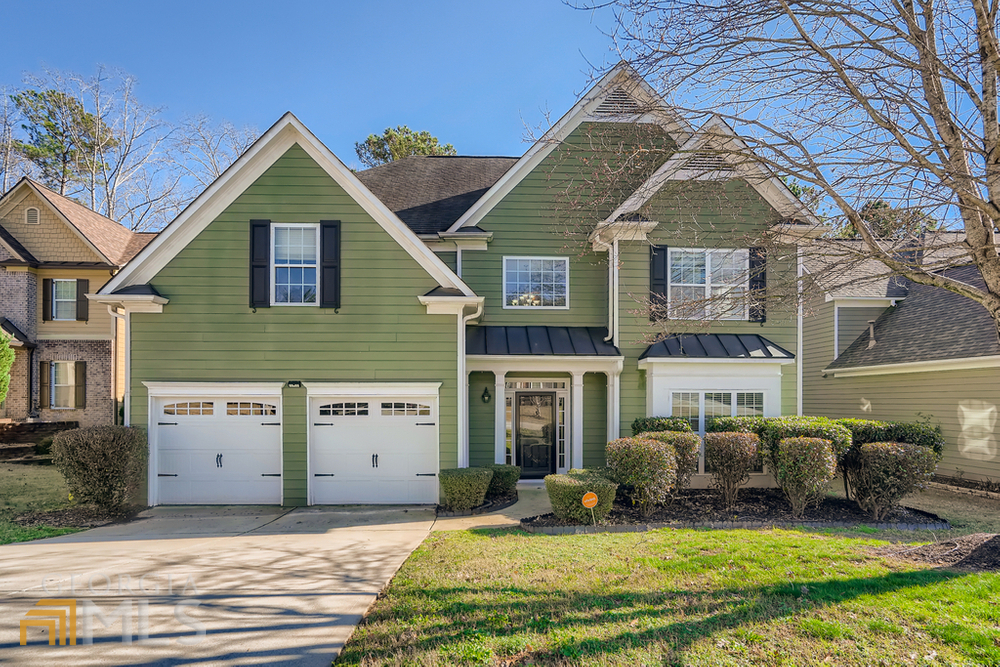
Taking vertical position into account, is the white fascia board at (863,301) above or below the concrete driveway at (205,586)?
above

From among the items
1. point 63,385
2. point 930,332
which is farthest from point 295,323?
point 930,332

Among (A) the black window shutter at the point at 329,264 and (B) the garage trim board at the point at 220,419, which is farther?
(A) the black window shutter at the point at 329,264

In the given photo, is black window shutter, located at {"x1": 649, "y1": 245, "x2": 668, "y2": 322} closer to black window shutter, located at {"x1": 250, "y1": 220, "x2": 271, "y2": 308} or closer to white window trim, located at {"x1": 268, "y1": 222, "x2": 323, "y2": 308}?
white window trim, located at {"x1": 268, "y1": 222, "x2": 323, "y2": 308}

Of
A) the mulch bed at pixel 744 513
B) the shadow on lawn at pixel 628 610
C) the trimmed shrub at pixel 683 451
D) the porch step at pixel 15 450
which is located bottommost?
the porch step at pixel 15 450

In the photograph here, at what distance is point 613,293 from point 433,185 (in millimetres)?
6336

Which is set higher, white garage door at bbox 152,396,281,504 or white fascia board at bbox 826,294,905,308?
white fascia board at bbox 826,294,905,308

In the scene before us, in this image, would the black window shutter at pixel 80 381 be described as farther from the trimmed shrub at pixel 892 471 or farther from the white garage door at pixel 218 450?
the trimmed shrub at pixel 892 471

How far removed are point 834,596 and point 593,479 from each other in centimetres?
441

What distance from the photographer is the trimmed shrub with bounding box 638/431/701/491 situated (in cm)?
1004

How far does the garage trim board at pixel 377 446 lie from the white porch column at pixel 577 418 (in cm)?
341

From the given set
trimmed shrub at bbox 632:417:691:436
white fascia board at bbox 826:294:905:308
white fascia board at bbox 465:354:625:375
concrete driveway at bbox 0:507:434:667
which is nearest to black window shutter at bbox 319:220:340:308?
white fascia board at bbox 465:354:625:375

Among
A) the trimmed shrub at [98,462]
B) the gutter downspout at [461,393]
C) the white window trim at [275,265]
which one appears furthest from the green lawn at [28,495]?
the gutter downspout at [461,393]

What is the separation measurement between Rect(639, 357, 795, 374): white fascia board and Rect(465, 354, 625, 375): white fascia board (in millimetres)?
679

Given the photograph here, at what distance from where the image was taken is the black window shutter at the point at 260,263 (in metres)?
10.8
